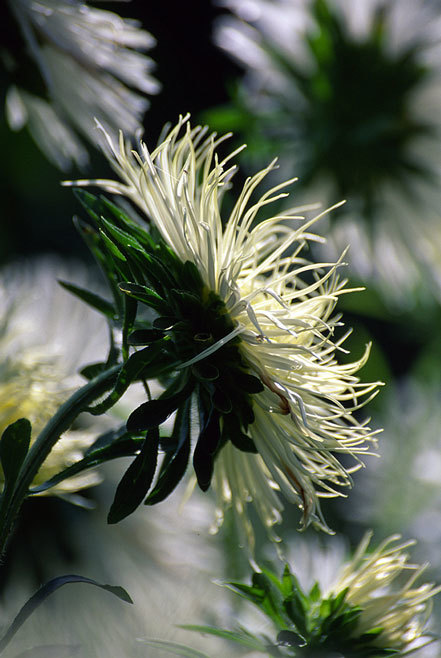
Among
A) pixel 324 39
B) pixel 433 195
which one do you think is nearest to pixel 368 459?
pixel 433 195

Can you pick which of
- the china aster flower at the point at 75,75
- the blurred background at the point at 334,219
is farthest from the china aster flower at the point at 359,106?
the china aster flower at the point at 75,75

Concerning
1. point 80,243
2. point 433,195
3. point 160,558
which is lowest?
point 160,558

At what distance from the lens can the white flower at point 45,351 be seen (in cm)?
39

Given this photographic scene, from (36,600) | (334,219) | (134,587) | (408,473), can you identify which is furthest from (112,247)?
(408,473)

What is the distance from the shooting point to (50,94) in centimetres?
43

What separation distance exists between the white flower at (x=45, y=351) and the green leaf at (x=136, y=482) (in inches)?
1.6

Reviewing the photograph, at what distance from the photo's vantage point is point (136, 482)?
0.91 ft

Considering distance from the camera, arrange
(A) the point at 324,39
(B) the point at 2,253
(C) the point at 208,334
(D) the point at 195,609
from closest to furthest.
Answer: (C) the point at 208,334 → (D) the point at 195,609 → (A) the point at 324,39 → (B) the point at 2,253

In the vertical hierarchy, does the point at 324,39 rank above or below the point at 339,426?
above

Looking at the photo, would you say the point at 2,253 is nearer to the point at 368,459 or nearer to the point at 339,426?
the point at 368,459

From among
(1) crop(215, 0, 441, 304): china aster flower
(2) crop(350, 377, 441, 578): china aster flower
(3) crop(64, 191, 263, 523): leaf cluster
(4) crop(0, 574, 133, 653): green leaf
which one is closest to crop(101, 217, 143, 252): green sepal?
(3) crop(64, 191, 263, 523): leaf cluster

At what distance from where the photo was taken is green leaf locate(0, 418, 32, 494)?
28cm

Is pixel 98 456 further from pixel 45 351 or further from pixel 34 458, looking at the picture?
pixel 45 351

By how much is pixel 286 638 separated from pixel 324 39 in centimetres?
51
